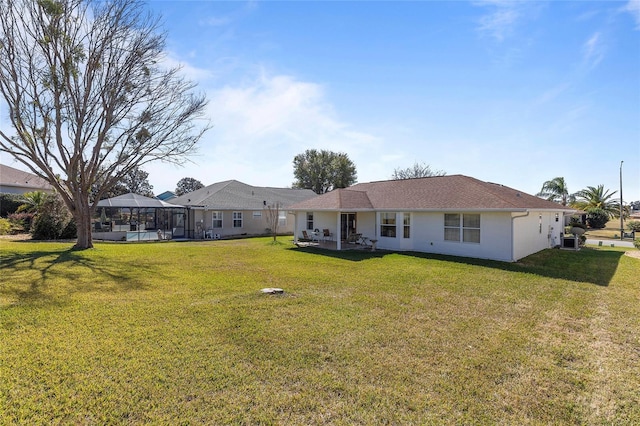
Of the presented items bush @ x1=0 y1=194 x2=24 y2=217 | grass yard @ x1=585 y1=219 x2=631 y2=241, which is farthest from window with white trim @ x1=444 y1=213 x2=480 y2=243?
bush @ x1=0 y1=194 x2=24 y2=217

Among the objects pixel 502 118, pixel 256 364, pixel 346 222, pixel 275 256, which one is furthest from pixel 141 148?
pixel 502 118

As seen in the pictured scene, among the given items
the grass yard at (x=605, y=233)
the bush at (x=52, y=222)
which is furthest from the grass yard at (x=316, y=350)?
the grass yard at (x=605, y=233)

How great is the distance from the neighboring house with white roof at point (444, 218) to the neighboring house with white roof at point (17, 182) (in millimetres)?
29775

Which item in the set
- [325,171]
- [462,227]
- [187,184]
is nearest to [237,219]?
[462,227]

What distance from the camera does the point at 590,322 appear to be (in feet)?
21.5

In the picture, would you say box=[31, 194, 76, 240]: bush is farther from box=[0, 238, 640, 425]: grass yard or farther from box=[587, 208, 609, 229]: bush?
box=[587, 208, 609, 229]: bush

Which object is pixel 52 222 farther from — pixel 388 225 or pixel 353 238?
pixel 388 225

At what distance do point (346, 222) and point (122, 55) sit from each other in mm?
15222

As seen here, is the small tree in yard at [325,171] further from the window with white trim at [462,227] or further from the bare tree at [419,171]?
the window with white trim at [462,227]

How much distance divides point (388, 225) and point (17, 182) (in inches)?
1516

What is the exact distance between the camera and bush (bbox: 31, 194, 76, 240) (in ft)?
67.1

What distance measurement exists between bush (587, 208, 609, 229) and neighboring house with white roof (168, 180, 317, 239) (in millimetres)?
36157

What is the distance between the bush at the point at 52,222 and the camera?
2044cm

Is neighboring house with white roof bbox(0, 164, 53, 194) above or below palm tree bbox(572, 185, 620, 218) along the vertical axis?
above
